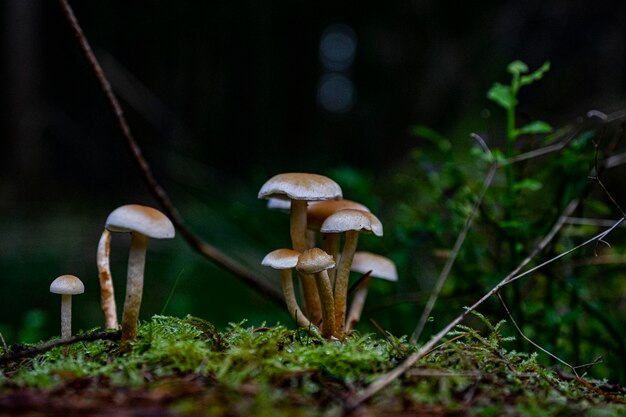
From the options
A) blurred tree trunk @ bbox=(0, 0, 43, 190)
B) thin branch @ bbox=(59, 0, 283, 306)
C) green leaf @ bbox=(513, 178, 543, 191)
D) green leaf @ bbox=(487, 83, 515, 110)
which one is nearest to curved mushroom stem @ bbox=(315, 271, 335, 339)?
thin branch @ bbox=(59, 0, 283, 306)

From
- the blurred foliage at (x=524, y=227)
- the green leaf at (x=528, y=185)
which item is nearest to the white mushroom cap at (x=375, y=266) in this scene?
the blurred foliage at (x=524, y=227)

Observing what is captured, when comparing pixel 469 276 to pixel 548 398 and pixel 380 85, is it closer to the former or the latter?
pixel 548 398

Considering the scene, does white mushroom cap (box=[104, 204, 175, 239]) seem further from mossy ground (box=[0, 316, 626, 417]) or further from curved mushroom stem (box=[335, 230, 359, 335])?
curved mushroom stem (box=[335, 230, 359, 335])

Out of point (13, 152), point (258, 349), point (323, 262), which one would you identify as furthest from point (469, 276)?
point (13, 152)

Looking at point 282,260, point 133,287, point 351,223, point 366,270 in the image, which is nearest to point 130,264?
point 133,287

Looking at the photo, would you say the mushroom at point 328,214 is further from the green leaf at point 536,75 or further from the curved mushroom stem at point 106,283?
the green leaf at point 536,75

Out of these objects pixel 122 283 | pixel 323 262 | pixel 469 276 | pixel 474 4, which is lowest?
pixel 122 283

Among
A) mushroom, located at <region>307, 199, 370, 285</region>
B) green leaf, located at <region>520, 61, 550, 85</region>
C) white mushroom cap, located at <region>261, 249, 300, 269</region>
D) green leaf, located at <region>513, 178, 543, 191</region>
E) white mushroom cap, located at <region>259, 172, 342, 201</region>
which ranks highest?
green leaf, located at <region>520, 61, 550, 85</region>

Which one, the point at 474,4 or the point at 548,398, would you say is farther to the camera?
the point at 474,4
